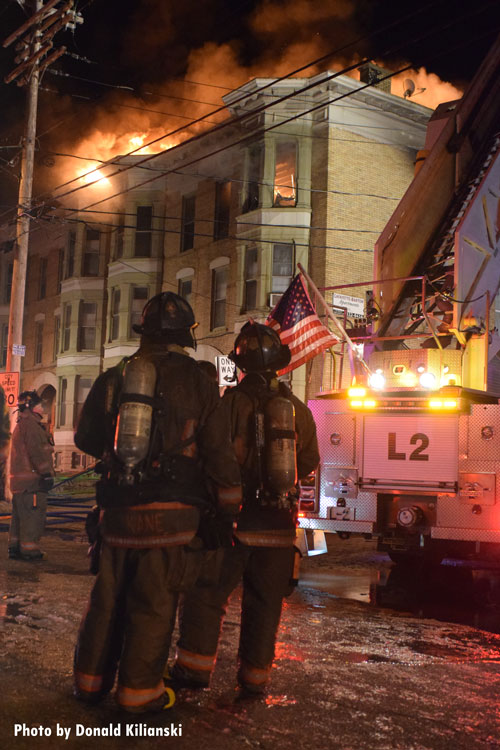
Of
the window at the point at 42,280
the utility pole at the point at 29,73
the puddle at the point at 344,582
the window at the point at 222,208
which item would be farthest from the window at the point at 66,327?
the puddle at the point at 344,582

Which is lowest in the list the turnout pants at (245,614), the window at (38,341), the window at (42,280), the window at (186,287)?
the turnout pants at (245,614)

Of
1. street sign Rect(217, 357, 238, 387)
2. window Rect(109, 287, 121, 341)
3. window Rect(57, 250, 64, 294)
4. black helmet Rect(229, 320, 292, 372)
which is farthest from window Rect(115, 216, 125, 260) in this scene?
black helmet Rect(229, 320, 292, 372)

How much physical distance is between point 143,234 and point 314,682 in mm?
24664

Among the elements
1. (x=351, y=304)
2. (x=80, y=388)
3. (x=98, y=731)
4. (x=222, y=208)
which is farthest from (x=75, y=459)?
(x=98, y=731)

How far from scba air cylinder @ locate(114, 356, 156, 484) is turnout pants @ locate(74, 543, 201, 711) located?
1.39ft

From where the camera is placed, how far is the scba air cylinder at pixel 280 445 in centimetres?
430

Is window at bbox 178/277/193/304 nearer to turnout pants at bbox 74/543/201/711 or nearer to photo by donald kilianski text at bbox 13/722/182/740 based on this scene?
turnout pants at bbox 74/543/201/711

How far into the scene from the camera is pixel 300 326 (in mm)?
9719

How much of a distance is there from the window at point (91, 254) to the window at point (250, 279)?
846 cm

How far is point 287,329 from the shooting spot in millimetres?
9906

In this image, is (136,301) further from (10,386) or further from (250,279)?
(10,386)

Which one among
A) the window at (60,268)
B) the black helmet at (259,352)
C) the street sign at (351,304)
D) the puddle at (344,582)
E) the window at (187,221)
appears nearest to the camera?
the black helmet at (259,352)

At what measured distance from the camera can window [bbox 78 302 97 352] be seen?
97.7ft

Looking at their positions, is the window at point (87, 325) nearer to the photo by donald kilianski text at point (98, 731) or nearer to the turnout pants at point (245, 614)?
the turnout pants at point (245, 614)
